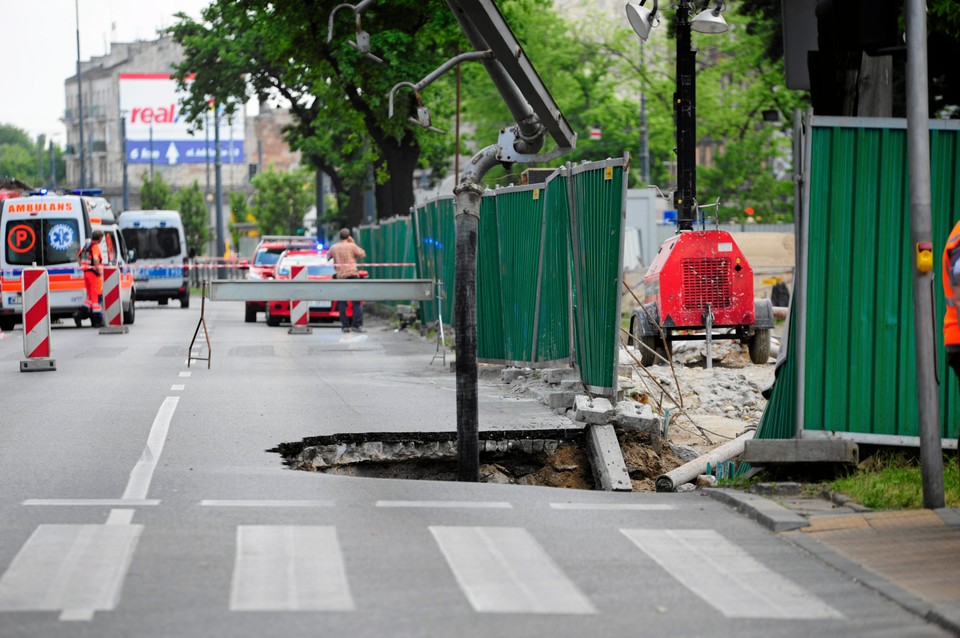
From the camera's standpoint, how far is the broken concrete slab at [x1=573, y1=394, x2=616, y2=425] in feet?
42.0

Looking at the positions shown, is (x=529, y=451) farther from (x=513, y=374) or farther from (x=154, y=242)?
(x=154, y=242)

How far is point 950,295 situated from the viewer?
8070 millimetres

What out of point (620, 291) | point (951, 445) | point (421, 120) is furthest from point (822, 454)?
point (421, 120)

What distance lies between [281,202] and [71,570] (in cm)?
10064

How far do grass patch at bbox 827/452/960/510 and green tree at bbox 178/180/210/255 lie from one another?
96.4 metres

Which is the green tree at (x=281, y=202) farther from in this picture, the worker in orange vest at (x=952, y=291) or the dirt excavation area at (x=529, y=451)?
the worker in orange vest at (x=952, y=291)

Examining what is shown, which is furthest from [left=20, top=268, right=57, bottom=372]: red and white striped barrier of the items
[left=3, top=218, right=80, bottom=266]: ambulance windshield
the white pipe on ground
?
[left=3, top=218, right=80, bottom=266]: ambulance windshield

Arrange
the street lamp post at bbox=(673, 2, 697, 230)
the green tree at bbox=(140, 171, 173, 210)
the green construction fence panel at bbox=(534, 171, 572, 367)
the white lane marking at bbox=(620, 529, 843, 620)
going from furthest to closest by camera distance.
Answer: the green tree at bbox=(140, 171, 173, 210)
the street lamp post at bbox=(673, 2, 697, 230)
the green construction fence panel at bbox=(534, 171, 572, 367)
the white lane marking at bbox=(620, 529, 843, 620)

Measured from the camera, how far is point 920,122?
8812 millimetres

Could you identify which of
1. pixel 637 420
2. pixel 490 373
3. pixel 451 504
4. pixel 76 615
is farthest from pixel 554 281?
pixel 76 615

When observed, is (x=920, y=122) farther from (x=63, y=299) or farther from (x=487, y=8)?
(x=63, y=299)

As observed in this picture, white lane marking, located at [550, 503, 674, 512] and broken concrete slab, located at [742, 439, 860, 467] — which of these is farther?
broken concrete slab, located at [742, 439, 860, 467]

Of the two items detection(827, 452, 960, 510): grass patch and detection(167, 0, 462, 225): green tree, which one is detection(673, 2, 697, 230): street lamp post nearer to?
detection(827, 452, 960, 510): grass patch

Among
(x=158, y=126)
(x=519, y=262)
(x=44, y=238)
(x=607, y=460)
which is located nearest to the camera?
(x=607, y=460)
